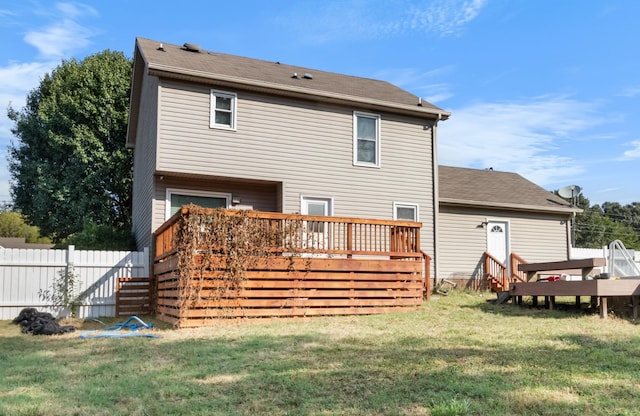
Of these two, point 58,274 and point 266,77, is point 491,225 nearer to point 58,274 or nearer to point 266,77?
point 266,77

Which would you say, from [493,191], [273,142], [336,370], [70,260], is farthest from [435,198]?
[336,370]

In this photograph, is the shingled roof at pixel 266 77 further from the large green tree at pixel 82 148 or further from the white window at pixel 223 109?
the large green tree at pixel 82 148

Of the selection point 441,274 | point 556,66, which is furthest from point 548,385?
point 556,66

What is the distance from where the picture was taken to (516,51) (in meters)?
14.0

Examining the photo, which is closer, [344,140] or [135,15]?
[135,15]

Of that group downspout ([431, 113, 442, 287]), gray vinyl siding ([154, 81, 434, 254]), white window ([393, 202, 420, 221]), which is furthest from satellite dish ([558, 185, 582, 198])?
white window ([393, 202, 420, 221])

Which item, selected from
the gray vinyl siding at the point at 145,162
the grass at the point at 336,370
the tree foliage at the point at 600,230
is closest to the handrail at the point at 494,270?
the grass at the point at 336,370

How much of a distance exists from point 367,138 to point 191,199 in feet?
16.2

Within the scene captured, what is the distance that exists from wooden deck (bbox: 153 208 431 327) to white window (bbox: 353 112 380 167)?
3.70 metres

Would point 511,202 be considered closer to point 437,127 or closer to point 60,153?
point 437,127

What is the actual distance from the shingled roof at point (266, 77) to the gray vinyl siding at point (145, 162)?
2.57 feet

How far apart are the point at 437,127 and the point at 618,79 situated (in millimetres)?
4757

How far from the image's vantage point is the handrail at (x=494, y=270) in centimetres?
1598

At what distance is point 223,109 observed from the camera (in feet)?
42.7
